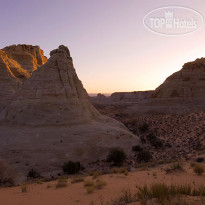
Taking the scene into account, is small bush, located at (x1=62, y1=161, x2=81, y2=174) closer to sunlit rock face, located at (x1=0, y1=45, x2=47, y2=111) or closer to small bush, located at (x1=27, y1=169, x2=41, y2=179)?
small bush, located at (x1=27, y1=169, x2=41, y2=179)

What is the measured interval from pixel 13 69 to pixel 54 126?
24543 mm

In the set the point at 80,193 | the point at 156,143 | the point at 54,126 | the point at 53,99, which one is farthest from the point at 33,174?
the point at 156,143

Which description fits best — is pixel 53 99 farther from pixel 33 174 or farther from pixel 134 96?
pixel 134 96

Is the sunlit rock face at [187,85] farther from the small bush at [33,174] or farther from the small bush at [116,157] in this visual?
the small bush at [33,174]

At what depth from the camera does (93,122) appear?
23.7 meters

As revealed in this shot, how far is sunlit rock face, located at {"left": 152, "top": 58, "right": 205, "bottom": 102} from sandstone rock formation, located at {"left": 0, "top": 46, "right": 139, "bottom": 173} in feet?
63.9

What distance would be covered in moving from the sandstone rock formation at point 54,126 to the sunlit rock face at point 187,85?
19.5 metres

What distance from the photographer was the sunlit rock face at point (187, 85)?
38.9 meters

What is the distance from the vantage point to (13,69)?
3947 centimetres

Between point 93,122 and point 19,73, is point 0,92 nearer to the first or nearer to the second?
point 19,73

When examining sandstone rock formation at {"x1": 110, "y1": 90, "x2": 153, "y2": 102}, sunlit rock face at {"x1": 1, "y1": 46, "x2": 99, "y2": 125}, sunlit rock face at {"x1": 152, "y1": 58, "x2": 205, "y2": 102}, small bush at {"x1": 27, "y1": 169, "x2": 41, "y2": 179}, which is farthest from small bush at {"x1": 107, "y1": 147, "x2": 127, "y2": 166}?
sandstone rock formation at {"x1": 110, "y1": 90, "x2": 153, "y2": 102}

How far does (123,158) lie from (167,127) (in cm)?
1465

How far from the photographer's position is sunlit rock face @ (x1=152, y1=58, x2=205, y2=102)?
38938 millimetres

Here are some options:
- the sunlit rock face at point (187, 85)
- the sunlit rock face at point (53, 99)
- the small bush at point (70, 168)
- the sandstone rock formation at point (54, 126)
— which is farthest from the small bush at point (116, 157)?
the sunlit rock face at point (187, 85)
